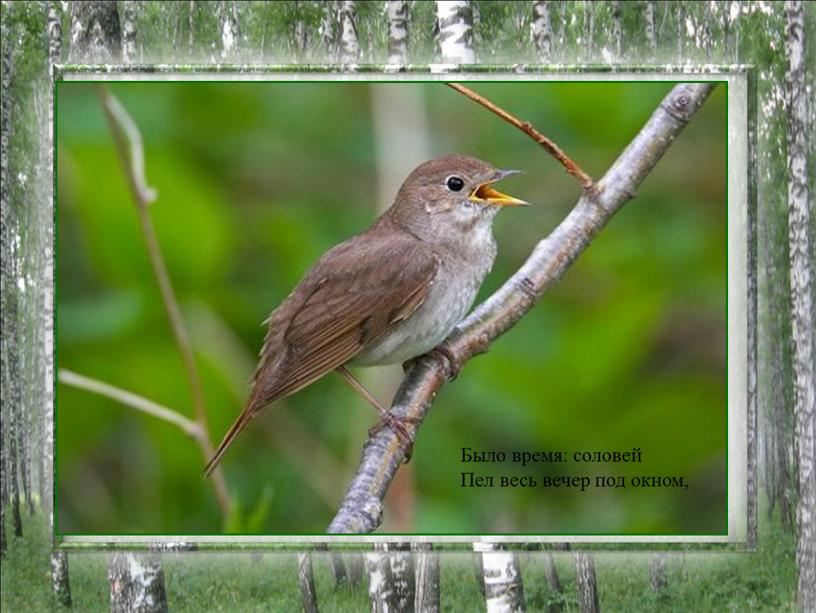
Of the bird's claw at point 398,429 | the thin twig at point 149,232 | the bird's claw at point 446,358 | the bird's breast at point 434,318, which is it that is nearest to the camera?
the bird's breast at point 434,318

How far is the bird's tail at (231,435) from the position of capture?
406cm

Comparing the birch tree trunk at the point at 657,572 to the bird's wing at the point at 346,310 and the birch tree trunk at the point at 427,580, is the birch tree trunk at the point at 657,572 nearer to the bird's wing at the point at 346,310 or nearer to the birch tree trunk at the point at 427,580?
the birch tree trunk at the point at 427,580

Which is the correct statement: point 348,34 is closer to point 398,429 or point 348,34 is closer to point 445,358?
Result: point 445,358

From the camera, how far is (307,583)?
4.52 metres

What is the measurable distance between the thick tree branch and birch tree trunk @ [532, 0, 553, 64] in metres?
0.52

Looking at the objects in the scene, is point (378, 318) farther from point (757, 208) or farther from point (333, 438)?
point (757, 208)

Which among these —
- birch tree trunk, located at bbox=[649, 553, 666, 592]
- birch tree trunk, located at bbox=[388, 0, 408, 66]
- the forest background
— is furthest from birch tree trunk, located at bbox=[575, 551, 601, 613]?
birch tree trunk, located at bbox=[388, 0, 408, 66]

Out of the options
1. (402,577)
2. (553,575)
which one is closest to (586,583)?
(553,575)

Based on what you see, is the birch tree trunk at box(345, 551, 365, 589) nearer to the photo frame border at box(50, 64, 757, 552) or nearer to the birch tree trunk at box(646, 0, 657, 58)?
the photo frame border at box(50, 64, 757, 552)

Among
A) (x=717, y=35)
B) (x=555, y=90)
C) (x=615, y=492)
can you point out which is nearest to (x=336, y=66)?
(x=555, y=90)

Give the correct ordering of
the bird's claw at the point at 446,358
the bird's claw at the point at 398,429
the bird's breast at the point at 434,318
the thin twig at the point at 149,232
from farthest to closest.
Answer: the thin twig at the point at 149,232 < the bird's claw at the point at 446,358 < the bird's claw at the point at 398,429 < the bird's breast at the point at 434,318

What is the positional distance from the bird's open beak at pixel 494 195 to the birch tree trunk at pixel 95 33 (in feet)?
5.46

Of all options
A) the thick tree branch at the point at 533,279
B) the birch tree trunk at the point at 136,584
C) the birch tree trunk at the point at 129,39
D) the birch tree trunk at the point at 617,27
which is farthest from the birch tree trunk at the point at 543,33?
the birch tree trunk at the point at 136,584

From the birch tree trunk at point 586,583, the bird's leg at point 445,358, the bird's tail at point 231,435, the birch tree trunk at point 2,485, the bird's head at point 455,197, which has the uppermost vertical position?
the bird's head at point 455,197
